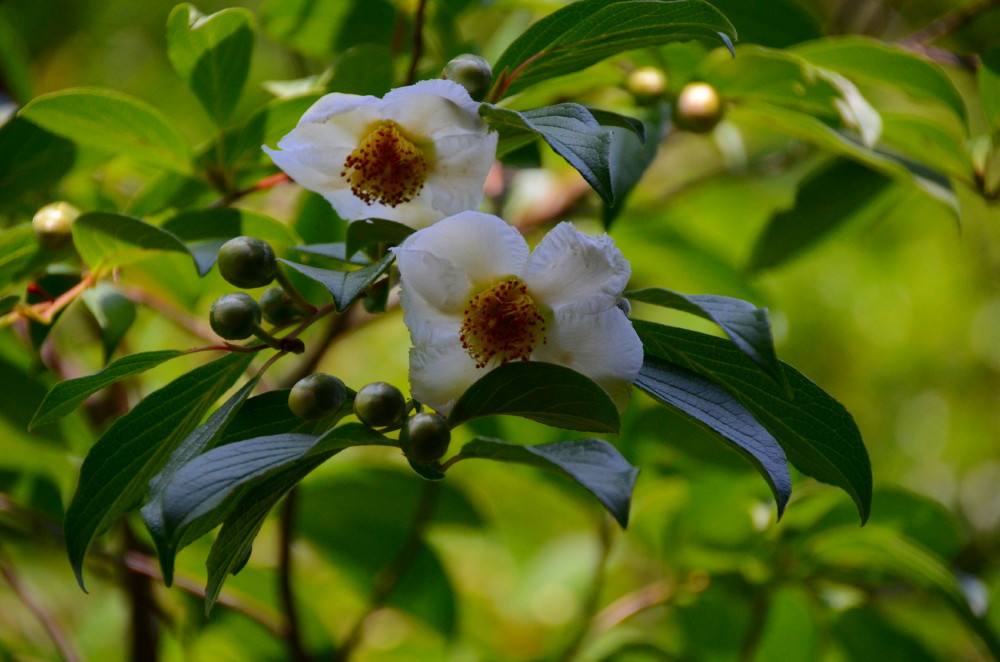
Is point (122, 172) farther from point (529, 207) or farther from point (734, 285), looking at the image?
point (734, 285)

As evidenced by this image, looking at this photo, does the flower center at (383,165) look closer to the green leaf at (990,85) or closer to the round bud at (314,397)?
the round bud at (314,397)

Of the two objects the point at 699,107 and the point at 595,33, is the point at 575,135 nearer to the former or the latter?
the point at 595,33

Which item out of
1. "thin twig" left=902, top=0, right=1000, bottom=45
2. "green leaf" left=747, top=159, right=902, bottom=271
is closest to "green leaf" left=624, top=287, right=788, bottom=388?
"green leaf" left=747, top=159, right=902, bottom=271

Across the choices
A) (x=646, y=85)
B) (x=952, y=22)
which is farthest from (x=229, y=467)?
(x=952, y=22)

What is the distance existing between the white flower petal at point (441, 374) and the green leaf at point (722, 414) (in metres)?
0.11

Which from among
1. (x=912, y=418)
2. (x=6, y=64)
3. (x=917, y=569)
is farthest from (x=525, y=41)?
(x=912, y=418)

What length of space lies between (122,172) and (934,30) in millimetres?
1054

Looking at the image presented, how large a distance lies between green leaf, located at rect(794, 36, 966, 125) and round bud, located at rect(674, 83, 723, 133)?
0.10m

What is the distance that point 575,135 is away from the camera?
57 centimetres

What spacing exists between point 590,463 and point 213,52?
553 millimetres

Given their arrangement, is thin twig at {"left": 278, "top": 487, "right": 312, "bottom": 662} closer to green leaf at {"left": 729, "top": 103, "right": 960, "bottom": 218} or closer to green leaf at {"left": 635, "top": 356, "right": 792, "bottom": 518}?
green leaf at {"left": 635, "top": 356, "right": 792, "bottom": 518}

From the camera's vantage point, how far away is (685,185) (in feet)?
4.59

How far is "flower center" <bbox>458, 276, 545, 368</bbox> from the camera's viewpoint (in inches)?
24.2

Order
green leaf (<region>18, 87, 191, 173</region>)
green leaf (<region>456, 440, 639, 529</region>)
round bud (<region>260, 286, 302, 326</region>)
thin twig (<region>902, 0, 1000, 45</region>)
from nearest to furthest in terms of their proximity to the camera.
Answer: green leaf (<region>456, 440, 639, 529</region>), round bud (<region>260, 286, 302, 326</region>), green leaf (<region>18, 87, 191, 173</region>), thin twig (<region>902, 0, 1000, 45</region>)
